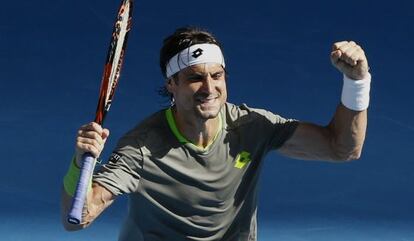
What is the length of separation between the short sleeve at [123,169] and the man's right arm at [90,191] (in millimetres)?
39

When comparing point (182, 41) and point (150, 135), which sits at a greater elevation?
point (182, 41)

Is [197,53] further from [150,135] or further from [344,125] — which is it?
[344,125]

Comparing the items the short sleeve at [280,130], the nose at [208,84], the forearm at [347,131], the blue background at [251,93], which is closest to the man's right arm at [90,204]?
the nose at [208,84]

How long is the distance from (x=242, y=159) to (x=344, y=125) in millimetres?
487

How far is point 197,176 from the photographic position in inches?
179

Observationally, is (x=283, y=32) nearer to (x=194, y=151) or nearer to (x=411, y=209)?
(x=411, y=209)

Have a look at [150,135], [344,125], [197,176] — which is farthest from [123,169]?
[344,125]

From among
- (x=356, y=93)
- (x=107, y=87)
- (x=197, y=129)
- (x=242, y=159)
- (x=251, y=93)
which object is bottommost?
(x=242, y=159)

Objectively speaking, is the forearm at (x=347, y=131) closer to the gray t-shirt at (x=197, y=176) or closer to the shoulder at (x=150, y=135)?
the gray t-shirt at (x=197, y=176)

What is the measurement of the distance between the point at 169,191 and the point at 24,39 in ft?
18.1

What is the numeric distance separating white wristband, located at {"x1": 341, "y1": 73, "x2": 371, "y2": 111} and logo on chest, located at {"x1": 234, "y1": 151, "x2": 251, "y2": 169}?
503 mm

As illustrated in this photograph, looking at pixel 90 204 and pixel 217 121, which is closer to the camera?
pixel 90 204

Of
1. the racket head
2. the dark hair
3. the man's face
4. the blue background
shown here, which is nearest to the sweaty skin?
the man's face

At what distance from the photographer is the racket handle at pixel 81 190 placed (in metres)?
3.68
